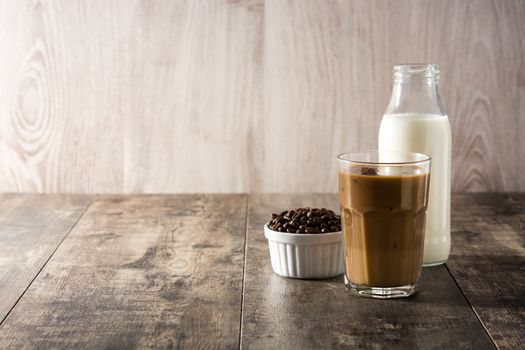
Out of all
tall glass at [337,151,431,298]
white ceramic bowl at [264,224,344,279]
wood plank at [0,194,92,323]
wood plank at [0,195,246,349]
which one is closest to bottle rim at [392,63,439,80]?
tall glass at [337,151,431,298]

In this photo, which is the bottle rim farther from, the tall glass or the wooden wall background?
the wooden wall background

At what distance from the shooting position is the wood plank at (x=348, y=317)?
2.96ft

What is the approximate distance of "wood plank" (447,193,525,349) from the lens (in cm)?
97

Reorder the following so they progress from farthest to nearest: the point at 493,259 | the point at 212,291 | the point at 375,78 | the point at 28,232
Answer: the point at 375,78, the point at 28,232, the point at 493,259, the point at 212,291

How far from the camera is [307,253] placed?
1.12 metres

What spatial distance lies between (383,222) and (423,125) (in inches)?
7.5

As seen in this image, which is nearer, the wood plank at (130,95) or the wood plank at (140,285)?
the wood plank at (140,285)

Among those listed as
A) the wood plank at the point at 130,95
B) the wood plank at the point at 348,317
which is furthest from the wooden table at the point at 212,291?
the wood plank at the point at 130,95

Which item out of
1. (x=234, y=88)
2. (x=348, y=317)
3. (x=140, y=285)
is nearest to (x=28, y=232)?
(x=140, y=285)

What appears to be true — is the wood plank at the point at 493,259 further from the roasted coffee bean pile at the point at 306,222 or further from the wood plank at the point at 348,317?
the roasted coffee bean pile at the point at 306,222

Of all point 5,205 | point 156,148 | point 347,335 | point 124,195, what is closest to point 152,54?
point 156,148

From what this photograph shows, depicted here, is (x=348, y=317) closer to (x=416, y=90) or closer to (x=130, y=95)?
(x=416, y=90)

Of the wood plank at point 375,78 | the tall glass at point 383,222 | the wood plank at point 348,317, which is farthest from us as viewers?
the wood plank at point 375,78

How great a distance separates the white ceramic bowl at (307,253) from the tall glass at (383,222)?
0.06 m
